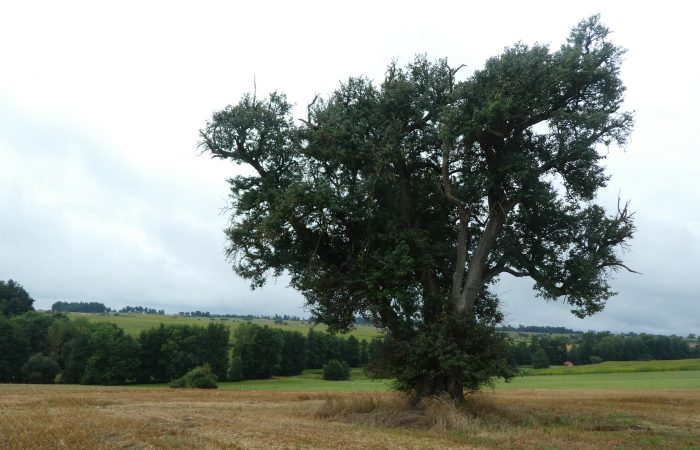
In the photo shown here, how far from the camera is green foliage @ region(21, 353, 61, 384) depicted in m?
79.4

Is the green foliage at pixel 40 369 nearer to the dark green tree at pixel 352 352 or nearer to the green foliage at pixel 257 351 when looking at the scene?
the green foliage at pixel 257 351

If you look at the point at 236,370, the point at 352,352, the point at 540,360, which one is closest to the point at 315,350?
the point at 352,352

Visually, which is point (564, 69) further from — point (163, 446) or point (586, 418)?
A: point (163, 446)

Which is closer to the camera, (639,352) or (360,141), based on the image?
(360,141)

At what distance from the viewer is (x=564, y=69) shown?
21094 mm

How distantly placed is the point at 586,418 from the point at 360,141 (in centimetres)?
1451

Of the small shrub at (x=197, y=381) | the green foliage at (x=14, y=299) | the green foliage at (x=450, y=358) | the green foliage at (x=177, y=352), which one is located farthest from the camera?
the green foliage at (x=14, y=299)

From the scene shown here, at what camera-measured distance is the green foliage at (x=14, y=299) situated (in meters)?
127

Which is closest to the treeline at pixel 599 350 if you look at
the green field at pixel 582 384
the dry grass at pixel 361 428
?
the green field at pixel 582 384

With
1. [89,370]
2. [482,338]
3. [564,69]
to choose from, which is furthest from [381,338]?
[89,370]

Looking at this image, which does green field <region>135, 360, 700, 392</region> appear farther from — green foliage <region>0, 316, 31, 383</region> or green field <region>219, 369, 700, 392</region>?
green foliage <region>0, 316, 31, 383</region>

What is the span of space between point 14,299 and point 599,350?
137m

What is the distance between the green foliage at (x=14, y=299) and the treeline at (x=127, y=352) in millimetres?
37488

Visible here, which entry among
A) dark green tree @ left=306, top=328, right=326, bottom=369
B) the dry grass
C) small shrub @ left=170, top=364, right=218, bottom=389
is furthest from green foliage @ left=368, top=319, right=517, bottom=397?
dark green tree @ left=306, top=328, right=326, bottom=369
